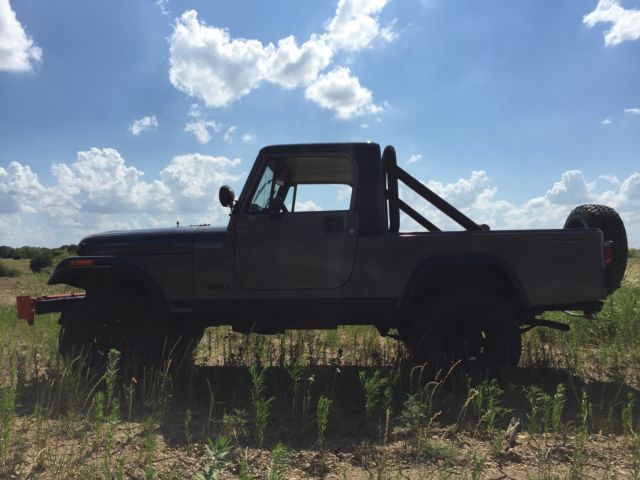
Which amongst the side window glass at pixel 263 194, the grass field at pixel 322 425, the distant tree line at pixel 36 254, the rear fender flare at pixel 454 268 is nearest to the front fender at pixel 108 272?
the grass field at pixel 322 425

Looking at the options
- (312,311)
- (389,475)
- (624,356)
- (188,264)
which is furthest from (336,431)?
(624,356)

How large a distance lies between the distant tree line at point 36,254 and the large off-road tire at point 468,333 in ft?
85.2

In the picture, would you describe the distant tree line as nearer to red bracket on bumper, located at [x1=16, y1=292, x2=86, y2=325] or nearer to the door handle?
red bracket on bumper, located at [x1=16, y1=292, x2=86, y2=325]

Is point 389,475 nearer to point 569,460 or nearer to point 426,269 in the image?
point 569,460

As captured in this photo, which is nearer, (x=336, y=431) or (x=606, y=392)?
(x=336, y=431)

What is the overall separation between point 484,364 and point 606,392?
3.81 feet

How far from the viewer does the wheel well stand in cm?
393

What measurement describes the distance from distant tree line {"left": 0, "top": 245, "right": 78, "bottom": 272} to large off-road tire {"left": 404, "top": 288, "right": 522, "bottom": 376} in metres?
26.0

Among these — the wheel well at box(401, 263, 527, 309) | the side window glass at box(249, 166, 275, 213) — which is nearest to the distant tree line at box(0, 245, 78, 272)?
the side window glass at box(249, 166, 275, 213)

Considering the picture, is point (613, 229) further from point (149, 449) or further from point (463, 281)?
point (149, 449)

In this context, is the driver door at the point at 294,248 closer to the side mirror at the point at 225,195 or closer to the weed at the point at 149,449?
the side mirror at the point at 225,195

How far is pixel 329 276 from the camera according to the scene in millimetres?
3986

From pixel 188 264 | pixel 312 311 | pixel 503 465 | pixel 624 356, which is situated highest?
pixel 188 264

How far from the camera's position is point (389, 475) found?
99.0 inches
